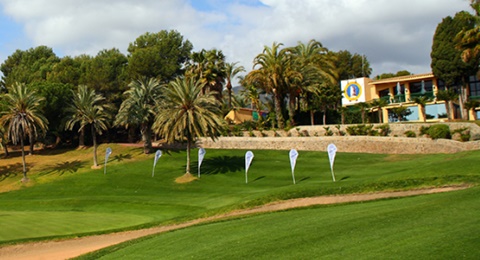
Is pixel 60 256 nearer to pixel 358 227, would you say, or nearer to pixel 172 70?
pixel 358 227

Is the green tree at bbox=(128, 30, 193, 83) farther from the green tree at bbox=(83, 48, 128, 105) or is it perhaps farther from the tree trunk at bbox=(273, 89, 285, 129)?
the tree trunk at bbox=(273, 89, 285, 129)

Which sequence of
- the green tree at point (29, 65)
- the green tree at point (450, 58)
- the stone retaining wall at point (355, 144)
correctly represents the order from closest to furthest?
the stone retaining wall at point (355, 144), the green tree at point (450, 58), the green tree at point (29, 65)

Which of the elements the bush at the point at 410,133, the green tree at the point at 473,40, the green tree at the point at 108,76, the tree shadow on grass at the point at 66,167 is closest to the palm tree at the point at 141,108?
the tree shadow on grass at the point at 66,167

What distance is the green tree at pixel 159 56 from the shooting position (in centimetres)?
7119

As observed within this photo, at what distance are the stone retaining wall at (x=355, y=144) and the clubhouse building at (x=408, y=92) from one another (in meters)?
14.4

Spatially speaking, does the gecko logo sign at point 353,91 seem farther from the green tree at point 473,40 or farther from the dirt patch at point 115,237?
the dirt patch at point 115,237

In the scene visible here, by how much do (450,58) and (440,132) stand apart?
19.2 m

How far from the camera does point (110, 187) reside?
42469 mm

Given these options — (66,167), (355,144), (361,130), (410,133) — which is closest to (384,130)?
(361,130)

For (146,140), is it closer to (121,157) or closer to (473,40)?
(121,157)

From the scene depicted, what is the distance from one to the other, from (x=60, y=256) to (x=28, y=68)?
83.7 m

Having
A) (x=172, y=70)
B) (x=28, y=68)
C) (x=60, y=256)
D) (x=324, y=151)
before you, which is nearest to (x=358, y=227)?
(x=60, y=256)

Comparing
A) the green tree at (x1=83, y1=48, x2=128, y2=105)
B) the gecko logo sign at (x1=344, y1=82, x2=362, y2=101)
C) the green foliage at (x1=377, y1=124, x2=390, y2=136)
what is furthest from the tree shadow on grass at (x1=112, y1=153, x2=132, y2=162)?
the gecko logo sign at (x1=344, y1=82, x2=362, y2=101)

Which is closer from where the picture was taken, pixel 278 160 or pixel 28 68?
pixel 278 160
